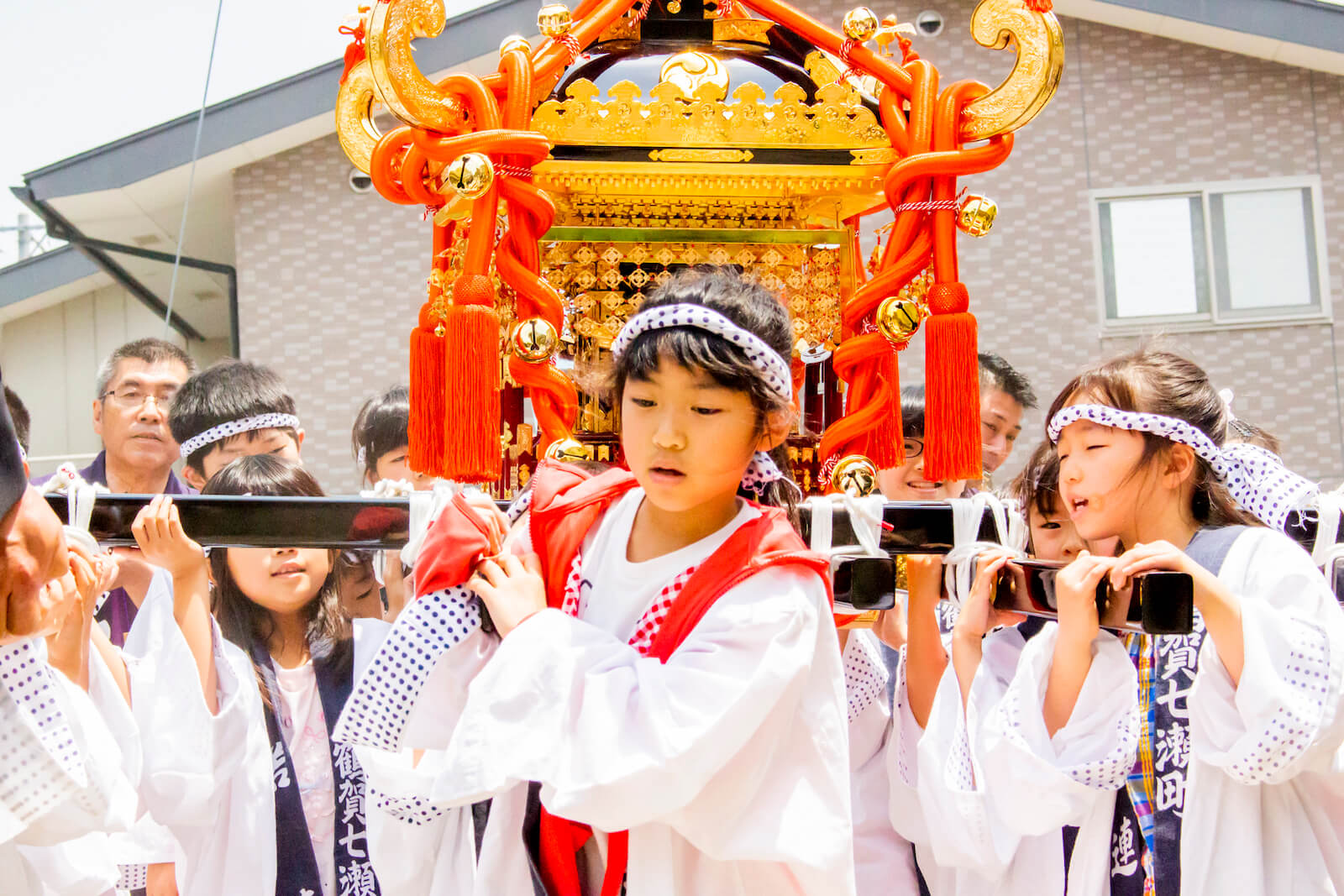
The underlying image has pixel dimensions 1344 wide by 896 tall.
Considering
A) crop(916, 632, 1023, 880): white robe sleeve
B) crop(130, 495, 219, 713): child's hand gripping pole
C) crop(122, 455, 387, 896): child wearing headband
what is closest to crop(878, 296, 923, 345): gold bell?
crop(916, 632, 1023, 880): white robe sleeve

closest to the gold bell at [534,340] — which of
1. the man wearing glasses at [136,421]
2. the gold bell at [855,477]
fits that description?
the gold bell at [855,477]

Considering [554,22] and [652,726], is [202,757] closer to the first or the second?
[652,726]

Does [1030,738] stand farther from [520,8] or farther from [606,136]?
[520,8]

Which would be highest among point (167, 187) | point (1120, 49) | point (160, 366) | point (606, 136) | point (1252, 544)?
point (1120, 49)

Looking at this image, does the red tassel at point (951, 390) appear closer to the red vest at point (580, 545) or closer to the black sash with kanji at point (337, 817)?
the red vest at point (580, 545)

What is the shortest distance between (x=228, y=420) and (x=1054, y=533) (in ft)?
7.29

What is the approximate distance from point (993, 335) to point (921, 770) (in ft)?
15.6

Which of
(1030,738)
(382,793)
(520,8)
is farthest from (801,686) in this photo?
(520,8)

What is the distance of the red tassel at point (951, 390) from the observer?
2.36 metres

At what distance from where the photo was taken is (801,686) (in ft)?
5.64

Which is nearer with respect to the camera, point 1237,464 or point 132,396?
point 1237,464

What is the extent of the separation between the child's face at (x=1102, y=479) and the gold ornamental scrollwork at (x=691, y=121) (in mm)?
743

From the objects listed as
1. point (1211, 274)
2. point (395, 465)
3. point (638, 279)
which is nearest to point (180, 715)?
point (395, 465)

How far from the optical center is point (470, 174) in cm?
215
